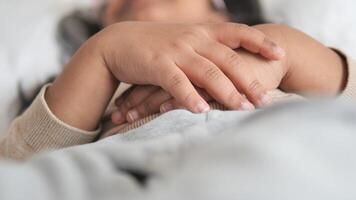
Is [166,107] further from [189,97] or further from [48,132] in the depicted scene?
[48,132]

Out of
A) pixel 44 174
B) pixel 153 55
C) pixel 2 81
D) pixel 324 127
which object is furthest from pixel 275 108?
pixel 2 81

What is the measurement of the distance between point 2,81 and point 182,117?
20.0 inches

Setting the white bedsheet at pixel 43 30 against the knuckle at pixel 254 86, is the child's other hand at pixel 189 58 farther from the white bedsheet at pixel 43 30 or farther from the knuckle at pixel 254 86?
the white bedsheet at pixel 43 30

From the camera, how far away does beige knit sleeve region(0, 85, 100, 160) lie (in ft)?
2.06

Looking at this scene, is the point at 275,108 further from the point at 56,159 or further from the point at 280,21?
the point at 280,21

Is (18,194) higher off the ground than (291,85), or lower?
higher

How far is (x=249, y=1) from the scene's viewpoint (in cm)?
108

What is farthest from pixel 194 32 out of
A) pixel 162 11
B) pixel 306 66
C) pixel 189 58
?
pixel 162 11

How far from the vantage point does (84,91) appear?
0.62 meters

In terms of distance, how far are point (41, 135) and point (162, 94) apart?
151 mm

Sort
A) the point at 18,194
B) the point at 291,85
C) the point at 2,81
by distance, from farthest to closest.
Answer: the point at 2,81, the point at 291,85, the point at 18,194

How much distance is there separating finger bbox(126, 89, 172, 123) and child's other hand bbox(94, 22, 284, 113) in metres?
0.02

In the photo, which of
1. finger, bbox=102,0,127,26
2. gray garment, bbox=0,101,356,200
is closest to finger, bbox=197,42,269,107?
gray garment, bbox=0,101,356,200

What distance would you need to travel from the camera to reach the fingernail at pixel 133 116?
62 centimetres
